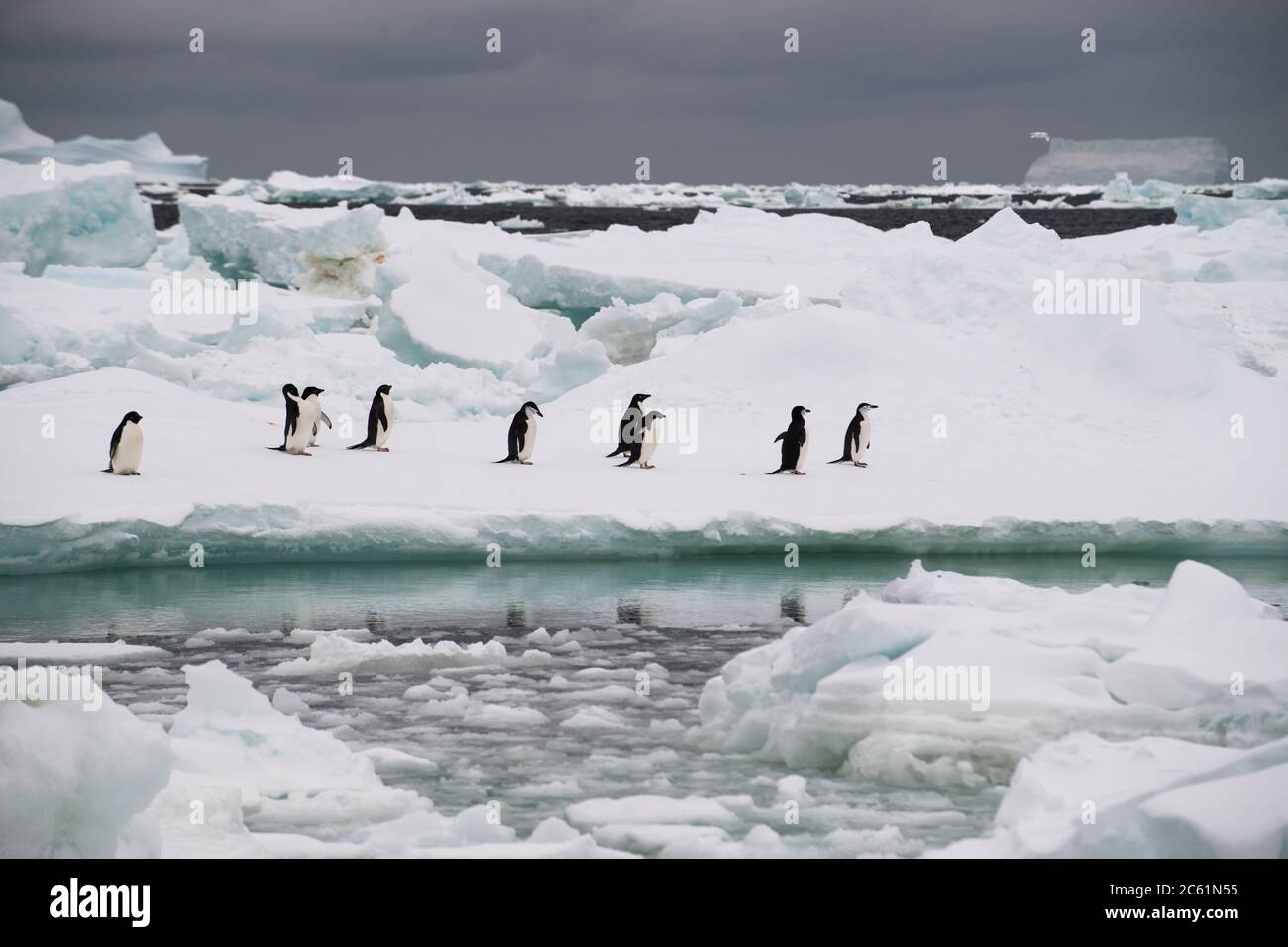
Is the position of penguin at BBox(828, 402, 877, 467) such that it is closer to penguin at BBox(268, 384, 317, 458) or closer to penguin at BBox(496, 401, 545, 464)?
penguin at BBox(496, 401, 545, 464)

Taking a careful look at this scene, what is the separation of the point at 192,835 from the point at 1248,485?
9.66 meters

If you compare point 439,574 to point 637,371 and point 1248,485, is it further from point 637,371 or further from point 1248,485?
point 1248,485

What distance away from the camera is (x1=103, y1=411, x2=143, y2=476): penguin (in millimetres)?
11453

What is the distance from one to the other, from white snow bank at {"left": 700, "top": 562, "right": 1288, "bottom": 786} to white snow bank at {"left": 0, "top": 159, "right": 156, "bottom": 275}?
1913cm

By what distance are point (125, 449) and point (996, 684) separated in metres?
7.60

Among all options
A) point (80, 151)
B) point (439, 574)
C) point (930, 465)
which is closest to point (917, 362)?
point (930, 465)

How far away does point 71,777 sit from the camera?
4.48 metres

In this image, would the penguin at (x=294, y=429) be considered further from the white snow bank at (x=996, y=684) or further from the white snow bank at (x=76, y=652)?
the white snow bank at (x=996, y=684)

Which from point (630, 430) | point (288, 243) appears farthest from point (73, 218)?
point (630, 430)

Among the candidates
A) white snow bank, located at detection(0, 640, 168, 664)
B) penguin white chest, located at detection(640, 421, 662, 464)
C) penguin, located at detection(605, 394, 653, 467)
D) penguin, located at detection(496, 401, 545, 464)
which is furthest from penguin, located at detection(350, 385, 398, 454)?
white snow bank, located at detection(0, 640, 168, 664)

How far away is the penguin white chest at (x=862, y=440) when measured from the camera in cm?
1317

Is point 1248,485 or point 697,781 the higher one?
point 1248,485

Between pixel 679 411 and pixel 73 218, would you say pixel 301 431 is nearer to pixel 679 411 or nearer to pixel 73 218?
pixel 679 411

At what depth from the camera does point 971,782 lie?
5.93 meters
